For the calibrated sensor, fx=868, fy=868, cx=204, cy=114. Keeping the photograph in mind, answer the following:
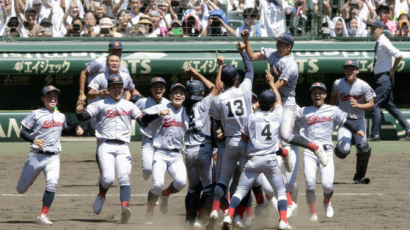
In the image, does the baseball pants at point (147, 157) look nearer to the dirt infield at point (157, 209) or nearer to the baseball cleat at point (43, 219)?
the dirt infield at point (157, 209)

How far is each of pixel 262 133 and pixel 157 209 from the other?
96.7 inches

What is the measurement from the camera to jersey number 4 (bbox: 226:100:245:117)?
28.6 feet

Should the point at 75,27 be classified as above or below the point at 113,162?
above

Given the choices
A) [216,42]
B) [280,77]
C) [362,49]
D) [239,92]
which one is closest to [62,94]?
[216,42]

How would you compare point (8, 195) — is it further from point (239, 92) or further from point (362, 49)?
point (362, 49)

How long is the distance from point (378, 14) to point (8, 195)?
9765 millimetres

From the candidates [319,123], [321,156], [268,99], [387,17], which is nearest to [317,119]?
[319,123]

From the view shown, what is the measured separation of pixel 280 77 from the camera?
33.9ft

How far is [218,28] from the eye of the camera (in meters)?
18.3

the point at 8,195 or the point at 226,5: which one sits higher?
the point at 226,5

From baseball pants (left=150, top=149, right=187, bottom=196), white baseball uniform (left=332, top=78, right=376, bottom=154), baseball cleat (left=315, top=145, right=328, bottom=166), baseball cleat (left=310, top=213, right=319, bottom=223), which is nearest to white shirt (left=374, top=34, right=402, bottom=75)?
white baseball uniform (left=332, top=78, right=376, bottom=154)

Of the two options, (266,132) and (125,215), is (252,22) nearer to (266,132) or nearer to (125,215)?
(125,215)

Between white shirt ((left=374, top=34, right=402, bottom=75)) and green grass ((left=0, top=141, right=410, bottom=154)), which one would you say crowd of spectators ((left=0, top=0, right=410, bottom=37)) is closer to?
white shirt ((left=374, top=34, right=402, bottom=75))

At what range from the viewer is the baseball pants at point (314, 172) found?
9531 millimetres
